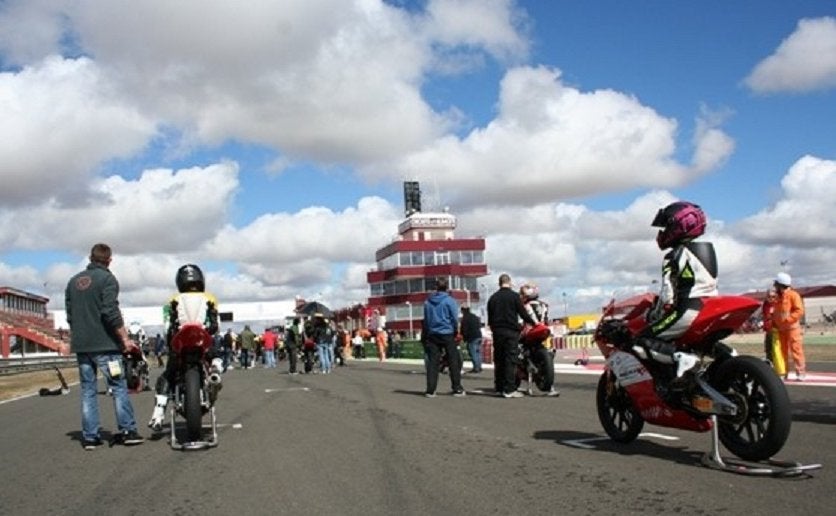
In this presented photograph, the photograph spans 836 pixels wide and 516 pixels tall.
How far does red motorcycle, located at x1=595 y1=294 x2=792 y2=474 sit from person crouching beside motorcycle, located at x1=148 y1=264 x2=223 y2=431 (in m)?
4.09

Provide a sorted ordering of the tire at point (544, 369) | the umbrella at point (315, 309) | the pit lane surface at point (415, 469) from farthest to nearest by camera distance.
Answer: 1. the umbrella at point (315, 309)
2. the tire at point (544, 369)
3. the pit lane surface at point (415, 469)

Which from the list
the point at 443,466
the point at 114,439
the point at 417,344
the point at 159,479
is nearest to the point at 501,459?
the point at 443,466

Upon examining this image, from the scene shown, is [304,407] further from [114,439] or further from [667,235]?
[667,235]

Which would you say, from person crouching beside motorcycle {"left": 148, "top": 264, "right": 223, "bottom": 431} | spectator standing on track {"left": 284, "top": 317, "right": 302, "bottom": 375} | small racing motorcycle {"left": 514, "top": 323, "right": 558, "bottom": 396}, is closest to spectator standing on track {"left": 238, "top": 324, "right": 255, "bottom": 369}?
spectator standing on track {"left": 284, "top": 317, "right": 302, "bottom": 375}

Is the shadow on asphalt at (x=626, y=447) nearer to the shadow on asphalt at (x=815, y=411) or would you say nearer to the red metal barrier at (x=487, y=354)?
the shadow on asphalt at (x=815, y=411)

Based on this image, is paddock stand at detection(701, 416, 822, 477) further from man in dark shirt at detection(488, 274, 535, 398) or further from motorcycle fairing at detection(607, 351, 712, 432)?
man in dark shirt at detection(488, 274, 535, 398)

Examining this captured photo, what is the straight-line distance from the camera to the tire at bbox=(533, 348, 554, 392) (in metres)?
12.3

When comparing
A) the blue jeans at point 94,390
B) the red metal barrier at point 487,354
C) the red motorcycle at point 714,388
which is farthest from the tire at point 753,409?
the red metal barrier at point 487,354

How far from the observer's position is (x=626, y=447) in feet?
22.8

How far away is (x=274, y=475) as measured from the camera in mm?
6383

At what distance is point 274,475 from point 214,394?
205 centimetres

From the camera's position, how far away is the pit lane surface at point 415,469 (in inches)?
201

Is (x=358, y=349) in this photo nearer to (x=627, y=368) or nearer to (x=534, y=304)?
(x=534, y=304)

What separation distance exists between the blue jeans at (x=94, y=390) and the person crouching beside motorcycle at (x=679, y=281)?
204 inches
